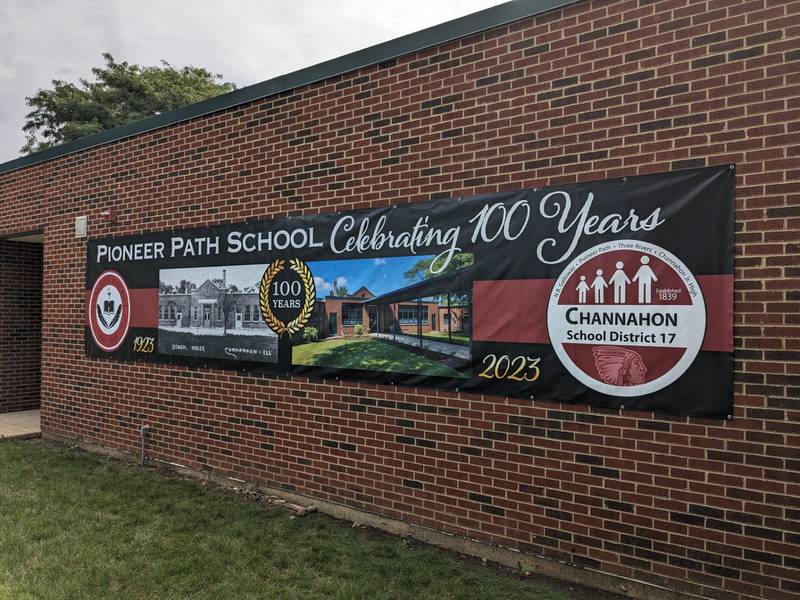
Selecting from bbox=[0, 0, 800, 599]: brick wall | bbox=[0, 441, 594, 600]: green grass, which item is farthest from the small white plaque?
bbox=[0, 441, 594, 600]: green grass

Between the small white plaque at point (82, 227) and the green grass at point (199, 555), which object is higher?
the small white plaque at point (82, 227)

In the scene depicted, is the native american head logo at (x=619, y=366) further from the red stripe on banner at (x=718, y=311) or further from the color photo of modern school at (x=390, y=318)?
the color photo of modern school at (x=390, y=318)

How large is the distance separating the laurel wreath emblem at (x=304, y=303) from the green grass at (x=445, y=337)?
4.35 feet

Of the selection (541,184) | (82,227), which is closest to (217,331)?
(82,227)

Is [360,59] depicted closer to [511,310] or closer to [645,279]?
[511,310]

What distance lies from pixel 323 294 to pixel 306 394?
38.4 inches

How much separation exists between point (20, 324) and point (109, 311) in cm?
409

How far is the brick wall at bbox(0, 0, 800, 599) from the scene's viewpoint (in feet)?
10.5

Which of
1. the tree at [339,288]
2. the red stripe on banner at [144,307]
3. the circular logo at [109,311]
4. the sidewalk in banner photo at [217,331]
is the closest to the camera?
the tree at [339,288]

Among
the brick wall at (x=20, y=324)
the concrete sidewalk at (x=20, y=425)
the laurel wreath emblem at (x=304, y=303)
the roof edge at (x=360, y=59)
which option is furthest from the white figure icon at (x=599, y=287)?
the brick wall at (x=20, y=324)

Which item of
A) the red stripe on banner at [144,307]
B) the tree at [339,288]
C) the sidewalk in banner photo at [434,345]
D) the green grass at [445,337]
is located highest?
the tree at [339,288]

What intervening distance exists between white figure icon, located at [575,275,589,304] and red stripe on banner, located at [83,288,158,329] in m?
5.07

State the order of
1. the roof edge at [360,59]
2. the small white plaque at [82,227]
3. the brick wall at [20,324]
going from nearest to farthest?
the roof edge at [360,59]
the small white plaque at [82,227]
the brick wall at [20,324]

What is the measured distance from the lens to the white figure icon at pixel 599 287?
3.73m
